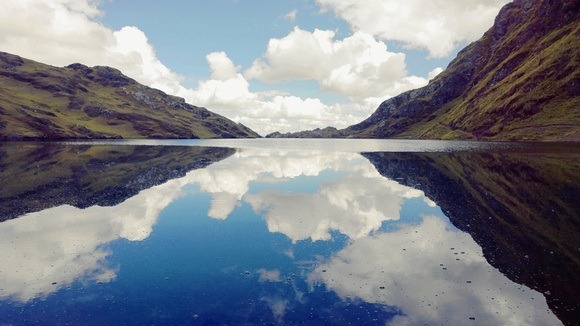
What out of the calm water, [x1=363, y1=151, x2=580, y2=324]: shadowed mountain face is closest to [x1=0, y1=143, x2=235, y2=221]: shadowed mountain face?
the calm water

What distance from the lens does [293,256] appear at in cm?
2547

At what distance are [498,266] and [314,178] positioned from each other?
44.3 m

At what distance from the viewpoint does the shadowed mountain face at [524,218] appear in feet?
69.3

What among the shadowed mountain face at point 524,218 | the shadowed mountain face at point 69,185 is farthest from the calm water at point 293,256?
the shadowed mountain face at point 69,185

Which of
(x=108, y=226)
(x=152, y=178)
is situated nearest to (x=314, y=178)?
(x=152, y=178)

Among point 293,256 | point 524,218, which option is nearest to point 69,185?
point 293,256

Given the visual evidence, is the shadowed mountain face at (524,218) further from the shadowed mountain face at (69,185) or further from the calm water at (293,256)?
the shadowed mountain face at (69,185)

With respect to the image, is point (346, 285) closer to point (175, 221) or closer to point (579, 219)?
point (175, 221)

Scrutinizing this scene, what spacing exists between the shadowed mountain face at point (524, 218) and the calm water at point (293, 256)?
0.53ft

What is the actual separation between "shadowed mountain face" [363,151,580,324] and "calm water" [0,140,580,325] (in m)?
0.16

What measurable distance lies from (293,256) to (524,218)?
81.4ft

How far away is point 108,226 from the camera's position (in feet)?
110

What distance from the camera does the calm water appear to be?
58.3 ft

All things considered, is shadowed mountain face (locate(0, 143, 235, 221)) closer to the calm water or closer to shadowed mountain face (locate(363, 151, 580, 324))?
the calm water
